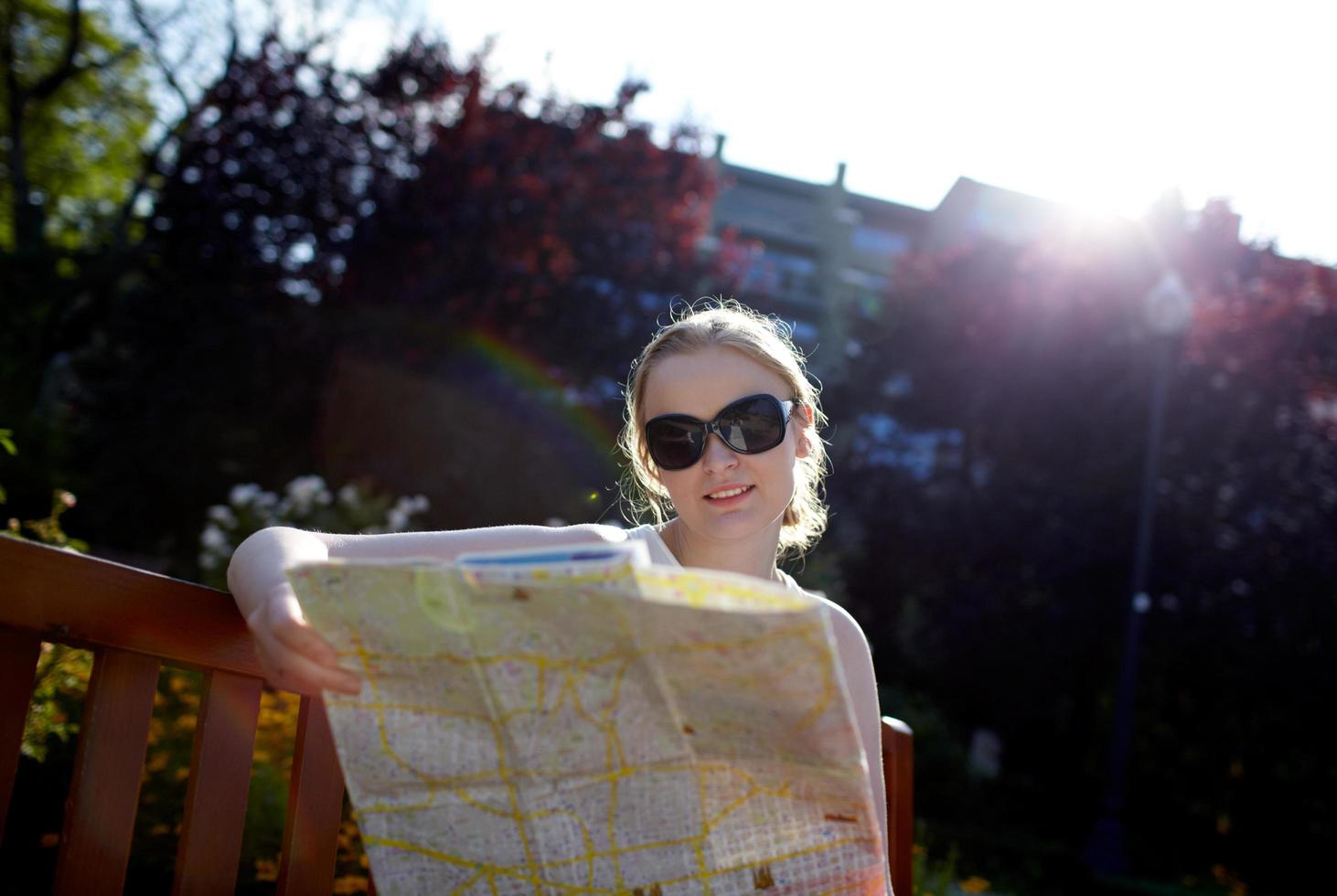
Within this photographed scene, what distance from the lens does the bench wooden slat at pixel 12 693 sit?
1.22 meters

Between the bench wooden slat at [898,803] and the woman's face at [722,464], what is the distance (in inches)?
31.9

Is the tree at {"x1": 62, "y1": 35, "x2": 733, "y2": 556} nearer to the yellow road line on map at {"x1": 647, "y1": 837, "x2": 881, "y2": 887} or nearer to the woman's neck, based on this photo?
the woman's neck

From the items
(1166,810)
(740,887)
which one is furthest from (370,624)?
(1166,810)

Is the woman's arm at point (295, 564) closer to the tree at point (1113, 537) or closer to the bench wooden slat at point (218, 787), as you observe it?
the bench wooden slat at point (218, 787)

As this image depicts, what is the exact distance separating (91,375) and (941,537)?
440 inches

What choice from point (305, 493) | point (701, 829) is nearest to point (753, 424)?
point (701, 829)

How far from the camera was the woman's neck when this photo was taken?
7.01 feet

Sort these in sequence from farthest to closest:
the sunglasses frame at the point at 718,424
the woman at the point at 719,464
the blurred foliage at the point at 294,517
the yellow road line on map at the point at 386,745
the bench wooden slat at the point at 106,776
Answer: the blurred foliage at the point at 294,517 → the sunglasses frame at the point at 718,424 → the woman at the point at 719,464 → the bench wooden slat at the point at 106,776 → the yellow road line on map at the point at 386,745

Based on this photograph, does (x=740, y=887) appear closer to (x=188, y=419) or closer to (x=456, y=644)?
(x=456, y=644)

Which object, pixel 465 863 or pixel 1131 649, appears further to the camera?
pixel 1131 649

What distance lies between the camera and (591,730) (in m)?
1.18

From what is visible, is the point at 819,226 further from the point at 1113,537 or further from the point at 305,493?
the point at 305,493

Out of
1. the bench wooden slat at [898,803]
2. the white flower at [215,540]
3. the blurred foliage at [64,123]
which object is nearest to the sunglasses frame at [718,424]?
the bench wooden slat at [898,803]

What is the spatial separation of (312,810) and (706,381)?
103 cm
